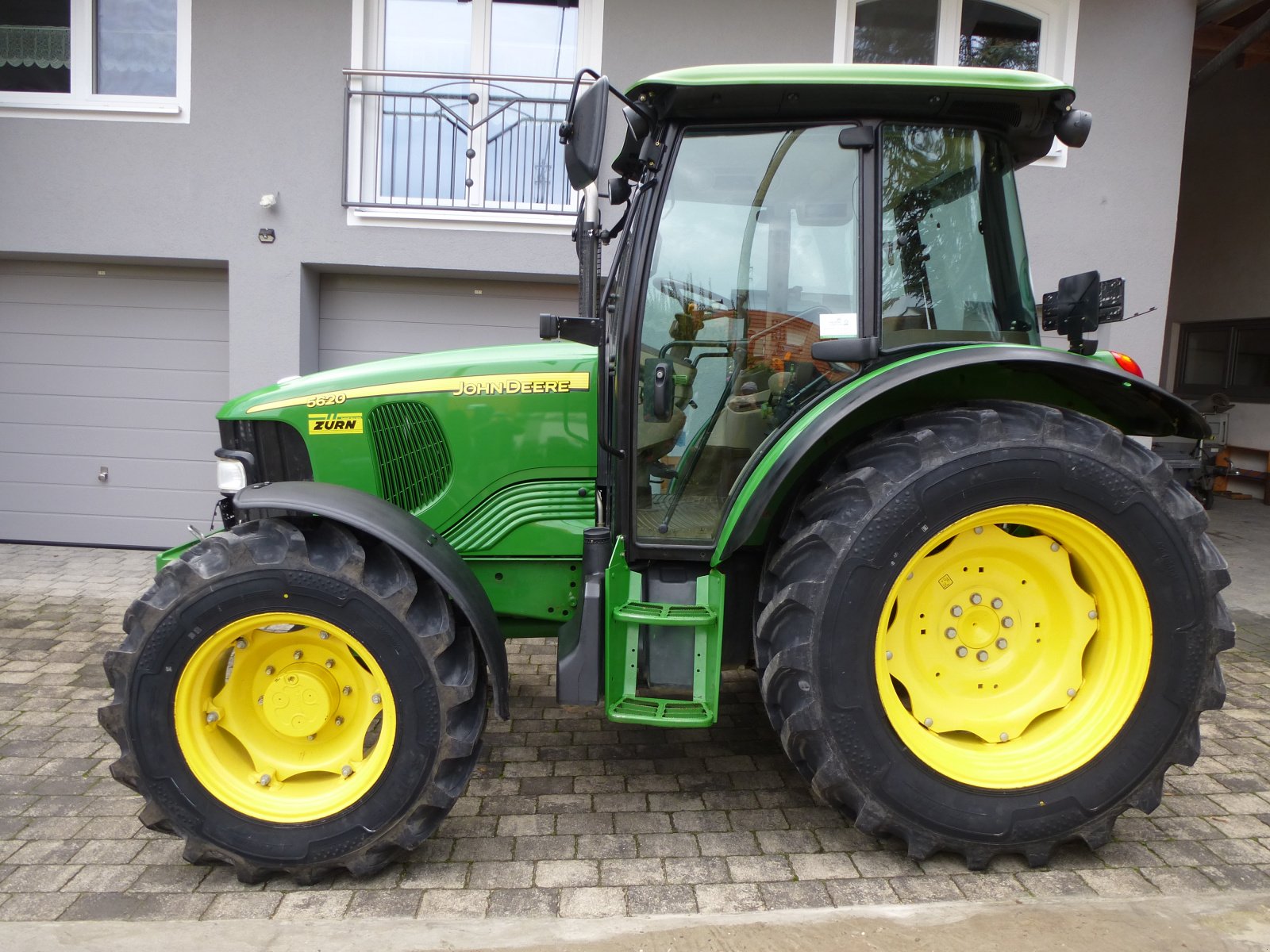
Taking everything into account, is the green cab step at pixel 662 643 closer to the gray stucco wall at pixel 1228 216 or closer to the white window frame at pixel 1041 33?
the white window frame at pixel 1041 33

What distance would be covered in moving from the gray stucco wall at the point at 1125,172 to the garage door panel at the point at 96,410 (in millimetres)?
6759

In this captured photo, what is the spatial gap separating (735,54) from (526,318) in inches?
99.4

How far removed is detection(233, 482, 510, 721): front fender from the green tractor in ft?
0.05

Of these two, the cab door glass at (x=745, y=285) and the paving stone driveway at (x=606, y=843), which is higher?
the cab door glass at (x=745, y=285)

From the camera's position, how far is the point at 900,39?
258 inches

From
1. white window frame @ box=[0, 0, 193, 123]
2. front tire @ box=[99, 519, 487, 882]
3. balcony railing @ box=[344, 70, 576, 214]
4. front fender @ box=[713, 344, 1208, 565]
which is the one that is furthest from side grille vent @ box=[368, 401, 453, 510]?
white window frame @ box=[0, 0, 193, 123]

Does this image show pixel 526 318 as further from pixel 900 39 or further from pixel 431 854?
pixel 431 854

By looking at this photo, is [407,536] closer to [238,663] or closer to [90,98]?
[238,663]

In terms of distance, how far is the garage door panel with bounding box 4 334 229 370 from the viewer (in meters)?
6.51

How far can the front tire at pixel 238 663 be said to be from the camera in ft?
7.47

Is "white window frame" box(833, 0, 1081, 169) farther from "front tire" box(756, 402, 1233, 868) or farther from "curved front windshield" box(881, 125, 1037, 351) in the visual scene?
"front tire" box(756, 402, 1233, 868)

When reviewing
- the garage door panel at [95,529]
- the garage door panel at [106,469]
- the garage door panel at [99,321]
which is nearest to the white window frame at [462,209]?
the garage door panel at [99,321]

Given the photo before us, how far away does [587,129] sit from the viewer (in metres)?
2.14

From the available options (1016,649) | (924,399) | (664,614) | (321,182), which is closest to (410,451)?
(664,614)
